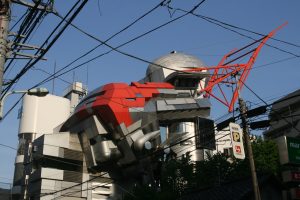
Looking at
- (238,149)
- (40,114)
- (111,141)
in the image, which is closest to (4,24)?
(238,149)

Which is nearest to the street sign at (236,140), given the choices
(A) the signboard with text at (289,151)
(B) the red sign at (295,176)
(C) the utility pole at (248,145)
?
(C) the utility pole at (248,145)

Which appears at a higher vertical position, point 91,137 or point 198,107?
point 198,107

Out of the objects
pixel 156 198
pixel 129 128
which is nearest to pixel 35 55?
pixel 156 198

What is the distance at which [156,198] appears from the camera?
1594 inches

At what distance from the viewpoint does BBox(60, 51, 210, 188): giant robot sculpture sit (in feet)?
179

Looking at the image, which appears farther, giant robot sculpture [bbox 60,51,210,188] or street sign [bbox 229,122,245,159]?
giant robot sculpture [bbox 60,51,210,188]

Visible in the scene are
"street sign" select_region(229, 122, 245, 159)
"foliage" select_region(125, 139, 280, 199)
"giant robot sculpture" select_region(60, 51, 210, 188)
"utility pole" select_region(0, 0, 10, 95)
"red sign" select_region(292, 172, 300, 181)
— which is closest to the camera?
"utility pole" select_region(0, 0, 10, 95)

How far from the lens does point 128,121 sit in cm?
5509

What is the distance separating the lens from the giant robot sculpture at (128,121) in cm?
5453

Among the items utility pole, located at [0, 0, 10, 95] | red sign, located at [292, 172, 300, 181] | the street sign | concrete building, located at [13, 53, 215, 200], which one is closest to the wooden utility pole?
the street sign

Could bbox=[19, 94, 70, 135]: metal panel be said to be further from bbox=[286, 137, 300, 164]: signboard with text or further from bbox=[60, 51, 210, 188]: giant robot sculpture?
bbox=[286, 137, 300, 164]: signboard with text

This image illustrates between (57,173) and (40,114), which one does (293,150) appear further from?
(40,114)

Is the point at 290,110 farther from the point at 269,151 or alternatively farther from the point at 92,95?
the point at 92,95

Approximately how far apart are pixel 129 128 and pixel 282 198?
100ft
